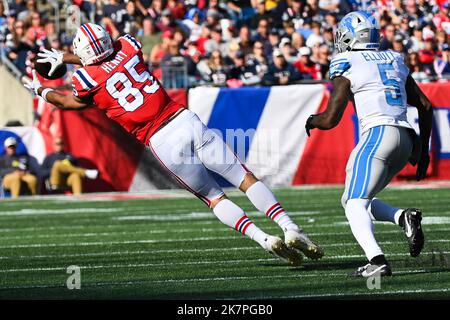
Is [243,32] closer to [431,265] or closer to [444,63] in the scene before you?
[444,63]

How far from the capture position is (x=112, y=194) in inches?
612

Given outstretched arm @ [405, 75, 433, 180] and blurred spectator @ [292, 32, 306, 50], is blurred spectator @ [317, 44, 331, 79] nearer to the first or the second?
blurred spectator @ [292, 32, 306, 50]

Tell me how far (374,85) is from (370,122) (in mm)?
219

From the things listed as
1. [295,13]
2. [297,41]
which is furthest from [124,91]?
[295,13]

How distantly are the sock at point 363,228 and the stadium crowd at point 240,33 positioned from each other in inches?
384

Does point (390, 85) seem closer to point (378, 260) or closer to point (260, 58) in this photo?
point (378, 260)

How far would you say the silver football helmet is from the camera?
6926mm

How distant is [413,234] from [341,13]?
1300 cm

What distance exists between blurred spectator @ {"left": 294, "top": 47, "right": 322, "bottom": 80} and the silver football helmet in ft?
33.1

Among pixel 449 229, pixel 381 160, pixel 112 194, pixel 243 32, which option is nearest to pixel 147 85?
pixel 381 160

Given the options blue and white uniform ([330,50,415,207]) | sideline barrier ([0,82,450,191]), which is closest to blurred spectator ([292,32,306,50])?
sideline barrier ([0,82,450,191])

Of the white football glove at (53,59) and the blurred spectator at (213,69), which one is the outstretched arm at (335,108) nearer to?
the white football glove at (53,59)

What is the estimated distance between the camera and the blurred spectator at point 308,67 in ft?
56.2

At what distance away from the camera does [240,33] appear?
60.3ft
